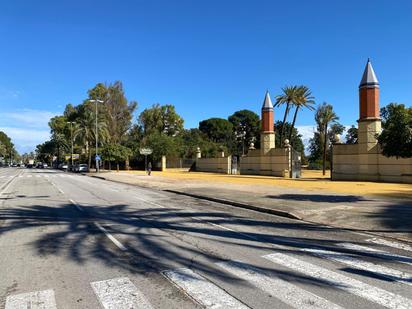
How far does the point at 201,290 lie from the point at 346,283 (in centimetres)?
208

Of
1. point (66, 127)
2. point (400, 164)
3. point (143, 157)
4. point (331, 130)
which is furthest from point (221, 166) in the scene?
point (66, 127)

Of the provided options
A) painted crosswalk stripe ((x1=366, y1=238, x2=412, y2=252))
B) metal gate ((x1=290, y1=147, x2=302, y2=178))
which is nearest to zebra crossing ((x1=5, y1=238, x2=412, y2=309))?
painted crosswalk stripe ((x1=366, y1=238, x2=412, y2=252))

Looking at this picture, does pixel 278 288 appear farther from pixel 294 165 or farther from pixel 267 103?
pixel 267 103

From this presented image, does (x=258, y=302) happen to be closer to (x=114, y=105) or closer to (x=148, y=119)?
Result: (x=114, y=105)

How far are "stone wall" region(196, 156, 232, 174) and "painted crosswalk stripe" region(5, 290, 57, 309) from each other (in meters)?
45.8

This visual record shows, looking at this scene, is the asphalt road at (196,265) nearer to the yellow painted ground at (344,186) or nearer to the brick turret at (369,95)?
the yellow painted ground at (344,186)

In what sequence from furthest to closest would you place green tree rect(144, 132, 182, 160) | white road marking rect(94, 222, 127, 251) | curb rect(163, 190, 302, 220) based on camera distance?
green tree rect(144, 132, 182, 160) < curb rect(163, 190, 302, 220) < white road marking rect(94, 222, 127, 251)

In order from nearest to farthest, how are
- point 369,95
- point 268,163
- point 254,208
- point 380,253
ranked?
point 380,253 → point 254,208 → point 369,95 → point 268,163

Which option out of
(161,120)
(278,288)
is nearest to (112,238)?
(278,288)

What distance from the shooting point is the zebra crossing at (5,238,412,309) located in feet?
15.4

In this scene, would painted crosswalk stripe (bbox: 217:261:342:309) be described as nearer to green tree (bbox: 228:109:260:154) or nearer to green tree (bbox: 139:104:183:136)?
green tree (bbox: 139:104:183:136)

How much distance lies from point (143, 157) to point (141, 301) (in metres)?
67.1

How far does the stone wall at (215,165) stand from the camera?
168ft

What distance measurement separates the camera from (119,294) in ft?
16.4
